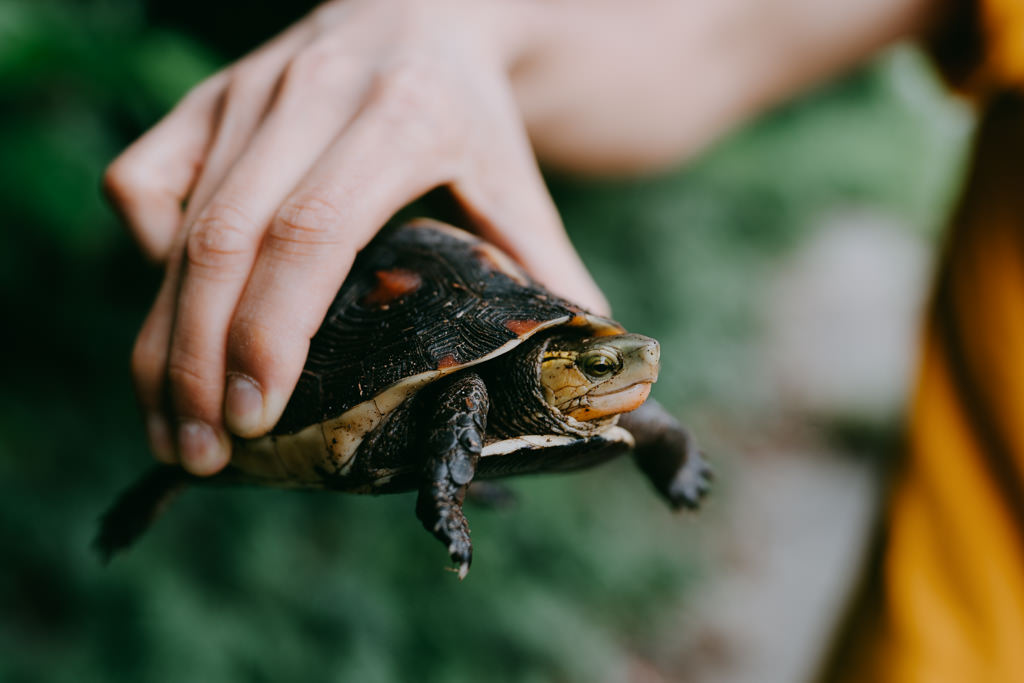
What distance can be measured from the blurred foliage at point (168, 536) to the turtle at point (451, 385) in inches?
41.3

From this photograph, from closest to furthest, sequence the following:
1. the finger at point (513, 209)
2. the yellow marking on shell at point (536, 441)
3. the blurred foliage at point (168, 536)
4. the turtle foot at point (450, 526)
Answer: the turtle foot at point (450, 526) → the yellow marking on shell at point (536, 441) → the finger at point (513, 209) → the blurred foliage at point (168, 536)

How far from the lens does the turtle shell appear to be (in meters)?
1.09

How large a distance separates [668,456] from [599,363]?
34 centimetres

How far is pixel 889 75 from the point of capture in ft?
29.1

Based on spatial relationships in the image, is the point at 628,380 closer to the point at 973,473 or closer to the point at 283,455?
the point at 283,455

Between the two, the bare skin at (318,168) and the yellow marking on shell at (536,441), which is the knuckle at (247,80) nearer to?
the bare skin at (318,168)

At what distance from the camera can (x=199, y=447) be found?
46.4 inches

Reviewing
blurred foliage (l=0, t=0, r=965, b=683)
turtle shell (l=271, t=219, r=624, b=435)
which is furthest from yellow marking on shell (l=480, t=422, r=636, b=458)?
blurred foliage (l=0, t=0, r=965, b=683)

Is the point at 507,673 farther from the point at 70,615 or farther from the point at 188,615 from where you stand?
the point at 70,615

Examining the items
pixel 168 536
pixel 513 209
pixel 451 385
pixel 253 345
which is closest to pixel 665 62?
pixel 513 209

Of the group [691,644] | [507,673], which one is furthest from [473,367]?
[691,644]

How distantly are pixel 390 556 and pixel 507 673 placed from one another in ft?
2.21

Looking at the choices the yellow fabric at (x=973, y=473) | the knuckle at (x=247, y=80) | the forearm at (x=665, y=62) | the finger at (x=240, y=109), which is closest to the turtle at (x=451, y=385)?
the finger at (x=240, y=109)

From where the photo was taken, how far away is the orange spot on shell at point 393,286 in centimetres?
119
